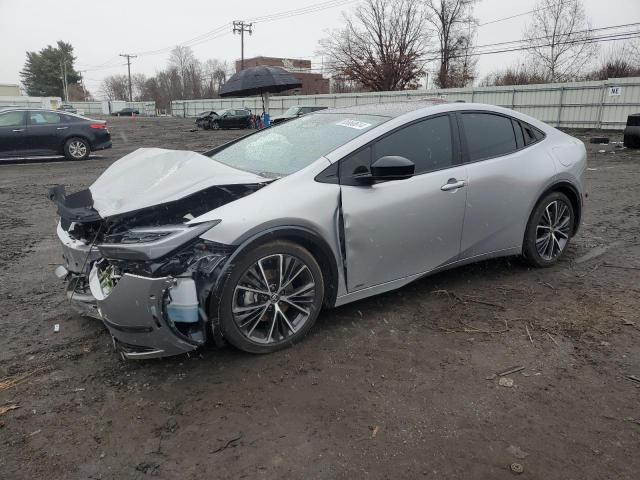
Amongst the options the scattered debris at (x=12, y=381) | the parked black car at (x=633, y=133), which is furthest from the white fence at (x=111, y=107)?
the scattered debris at (x=12, y=381)

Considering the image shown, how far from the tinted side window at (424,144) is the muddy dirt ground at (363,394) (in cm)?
110

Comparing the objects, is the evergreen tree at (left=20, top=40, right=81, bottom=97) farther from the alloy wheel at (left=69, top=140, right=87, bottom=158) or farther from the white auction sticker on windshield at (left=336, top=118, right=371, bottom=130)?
the white auction sticker on windshield at (left=336, top=118, right=371, bottom=130)

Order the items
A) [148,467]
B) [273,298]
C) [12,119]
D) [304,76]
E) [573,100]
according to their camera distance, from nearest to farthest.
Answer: [148,467], [273,298], [12,119], [573,100], [304,76]

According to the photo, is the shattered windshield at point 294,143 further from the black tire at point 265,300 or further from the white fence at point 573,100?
the white fence at point 573,100

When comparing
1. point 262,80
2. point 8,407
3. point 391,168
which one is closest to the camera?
point 8,407

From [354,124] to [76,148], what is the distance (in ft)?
41.6

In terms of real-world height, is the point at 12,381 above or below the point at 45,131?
below

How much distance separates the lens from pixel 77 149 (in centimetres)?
1418

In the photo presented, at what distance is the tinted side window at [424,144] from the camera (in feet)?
11.9

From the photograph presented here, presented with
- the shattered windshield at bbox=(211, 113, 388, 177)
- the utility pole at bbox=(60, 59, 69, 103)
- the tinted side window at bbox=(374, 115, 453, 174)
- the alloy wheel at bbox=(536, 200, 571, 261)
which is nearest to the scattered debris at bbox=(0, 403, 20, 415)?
the shattered windshield at bbox=(211, 113, 388, 177)

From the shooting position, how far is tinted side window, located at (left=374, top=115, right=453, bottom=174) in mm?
3637

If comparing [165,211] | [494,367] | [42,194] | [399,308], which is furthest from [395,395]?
[42,194]

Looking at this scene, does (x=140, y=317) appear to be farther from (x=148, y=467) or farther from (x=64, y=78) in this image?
(x=64, y=78)

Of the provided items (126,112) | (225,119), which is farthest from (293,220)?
(126,112)
